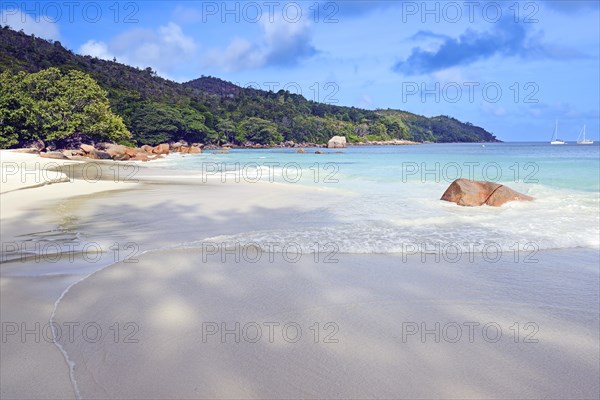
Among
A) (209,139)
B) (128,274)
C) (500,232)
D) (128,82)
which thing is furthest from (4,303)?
(128,82)

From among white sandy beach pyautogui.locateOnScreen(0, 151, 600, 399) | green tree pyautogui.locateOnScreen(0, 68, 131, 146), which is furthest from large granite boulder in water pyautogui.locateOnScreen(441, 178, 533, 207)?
green tree pyautogui.locateOnScreen(0, 68, 131, 146)

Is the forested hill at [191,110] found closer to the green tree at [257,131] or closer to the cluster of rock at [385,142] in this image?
the green tree at [257,131]

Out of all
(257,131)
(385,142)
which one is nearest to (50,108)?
(257,131)

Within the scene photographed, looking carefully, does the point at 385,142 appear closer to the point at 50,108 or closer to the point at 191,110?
the point at 191,110

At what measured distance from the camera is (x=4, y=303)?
11.7 feet

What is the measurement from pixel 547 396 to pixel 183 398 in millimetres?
1997

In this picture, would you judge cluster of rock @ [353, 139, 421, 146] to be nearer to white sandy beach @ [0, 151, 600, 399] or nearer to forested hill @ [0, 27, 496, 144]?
forested hill @ [0, 27, 496, 144]

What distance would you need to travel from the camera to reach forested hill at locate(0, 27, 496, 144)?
2938 inches

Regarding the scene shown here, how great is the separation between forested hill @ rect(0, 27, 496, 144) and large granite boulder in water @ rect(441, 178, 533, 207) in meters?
56.4

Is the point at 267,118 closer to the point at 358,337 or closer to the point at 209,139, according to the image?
the point at 209,139

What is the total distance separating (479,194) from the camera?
10328 millimetres

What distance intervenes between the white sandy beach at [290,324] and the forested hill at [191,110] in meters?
57.7

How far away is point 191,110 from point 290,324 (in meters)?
88.7

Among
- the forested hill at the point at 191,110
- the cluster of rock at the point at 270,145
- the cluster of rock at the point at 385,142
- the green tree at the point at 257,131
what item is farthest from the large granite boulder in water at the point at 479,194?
the cluster of rock at the point at 385,142
